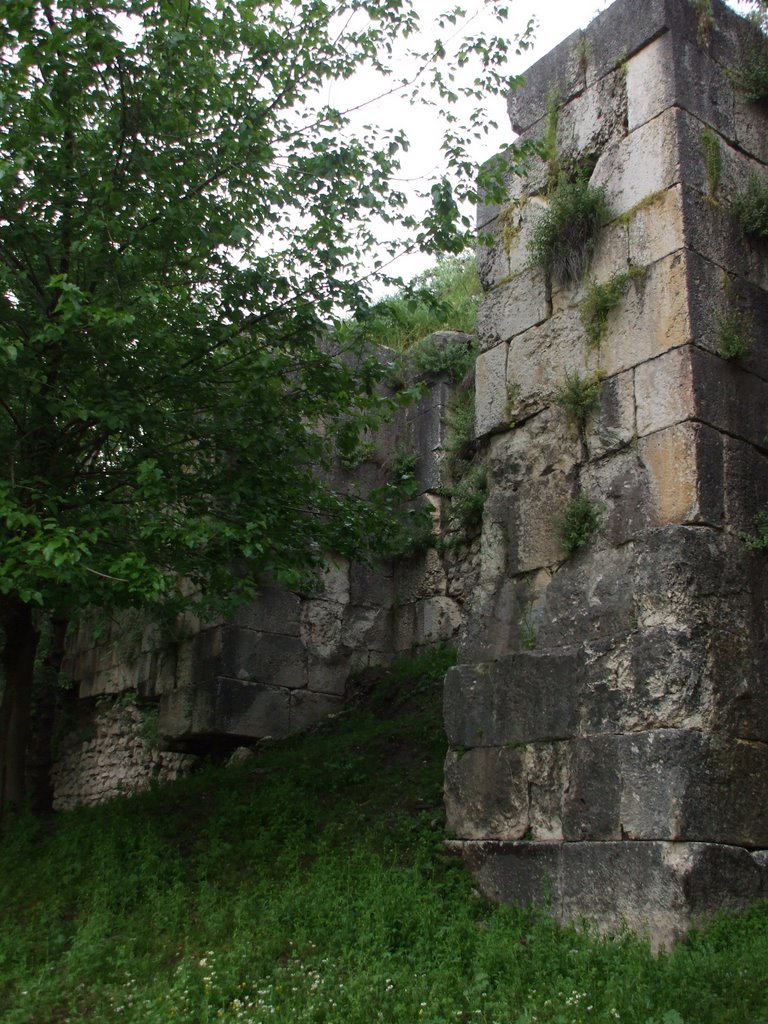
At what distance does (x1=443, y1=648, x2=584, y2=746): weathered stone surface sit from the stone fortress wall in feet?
0.04

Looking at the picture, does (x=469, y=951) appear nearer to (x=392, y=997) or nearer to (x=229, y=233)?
(x=392, y=997)

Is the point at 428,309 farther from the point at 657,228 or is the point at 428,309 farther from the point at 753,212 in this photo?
the point at 753,212

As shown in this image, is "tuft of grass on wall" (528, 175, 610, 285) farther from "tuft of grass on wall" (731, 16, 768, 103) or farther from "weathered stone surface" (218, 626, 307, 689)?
"weathered stone surface" (218, 626, 307, 689)

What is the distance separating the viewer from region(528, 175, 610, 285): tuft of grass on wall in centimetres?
618

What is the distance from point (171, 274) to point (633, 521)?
3.70 m

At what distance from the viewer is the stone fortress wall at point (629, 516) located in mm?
4934

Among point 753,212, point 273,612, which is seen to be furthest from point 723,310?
point 273,612

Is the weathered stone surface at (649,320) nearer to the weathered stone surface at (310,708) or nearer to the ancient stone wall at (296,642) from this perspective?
the ancient stone wall at (296,642)

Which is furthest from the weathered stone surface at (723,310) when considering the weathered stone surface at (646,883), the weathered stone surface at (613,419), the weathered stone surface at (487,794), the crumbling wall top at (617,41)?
the weathered stone surface at (646,883)

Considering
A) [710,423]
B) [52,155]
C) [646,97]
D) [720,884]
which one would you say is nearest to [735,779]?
[720,884]

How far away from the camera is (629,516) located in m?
5.54

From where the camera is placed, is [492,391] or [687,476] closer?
[687,476]

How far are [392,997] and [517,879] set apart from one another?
109 cm

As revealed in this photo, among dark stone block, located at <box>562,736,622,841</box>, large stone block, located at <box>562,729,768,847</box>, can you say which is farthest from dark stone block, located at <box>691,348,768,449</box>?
dark stone block, located at <box>562,736,622,841</box>
